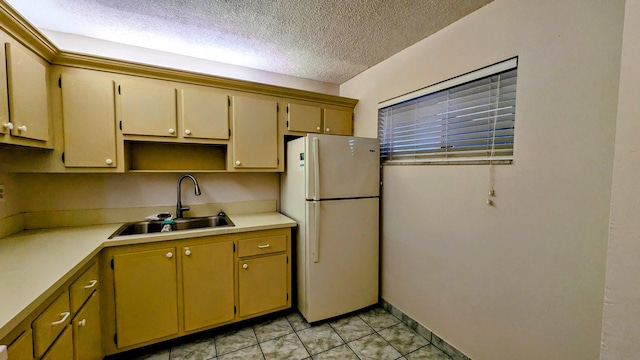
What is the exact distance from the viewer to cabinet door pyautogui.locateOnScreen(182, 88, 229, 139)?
2107 millimetres

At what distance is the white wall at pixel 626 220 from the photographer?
712mm

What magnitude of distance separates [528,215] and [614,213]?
734 mm

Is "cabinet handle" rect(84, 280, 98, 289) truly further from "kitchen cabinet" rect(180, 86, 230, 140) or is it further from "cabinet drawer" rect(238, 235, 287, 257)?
"kitchen cabinet" rect(180, 86, 230, 140)

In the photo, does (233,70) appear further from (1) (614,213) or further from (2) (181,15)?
(1) (614,213)

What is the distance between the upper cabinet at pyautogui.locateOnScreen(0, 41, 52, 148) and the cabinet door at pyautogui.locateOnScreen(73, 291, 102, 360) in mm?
989

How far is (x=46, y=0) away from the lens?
5.16 ft

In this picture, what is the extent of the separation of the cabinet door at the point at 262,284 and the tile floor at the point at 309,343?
18cm

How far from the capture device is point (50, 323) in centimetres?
106

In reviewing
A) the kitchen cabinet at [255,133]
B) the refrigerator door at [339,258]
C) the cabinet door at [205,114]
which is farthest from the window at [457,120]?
the cabinet door at [205,114]

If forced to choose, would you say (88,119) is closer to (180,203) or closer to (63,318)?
(180,203)

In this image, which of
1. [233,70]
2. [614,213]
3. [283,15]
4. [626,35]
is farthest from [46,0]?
[614,213]

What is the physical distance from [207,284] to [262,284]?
1.47ft

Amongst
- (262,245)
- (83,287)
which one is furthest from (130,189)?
A: (262,245)

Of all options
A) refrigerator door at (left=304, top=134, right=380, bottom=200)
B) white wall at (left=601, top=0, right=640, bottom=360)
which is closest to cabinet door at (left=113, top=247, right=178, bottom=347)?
refrigerator door at (left=304, top=134, right=380, bottom=200)
